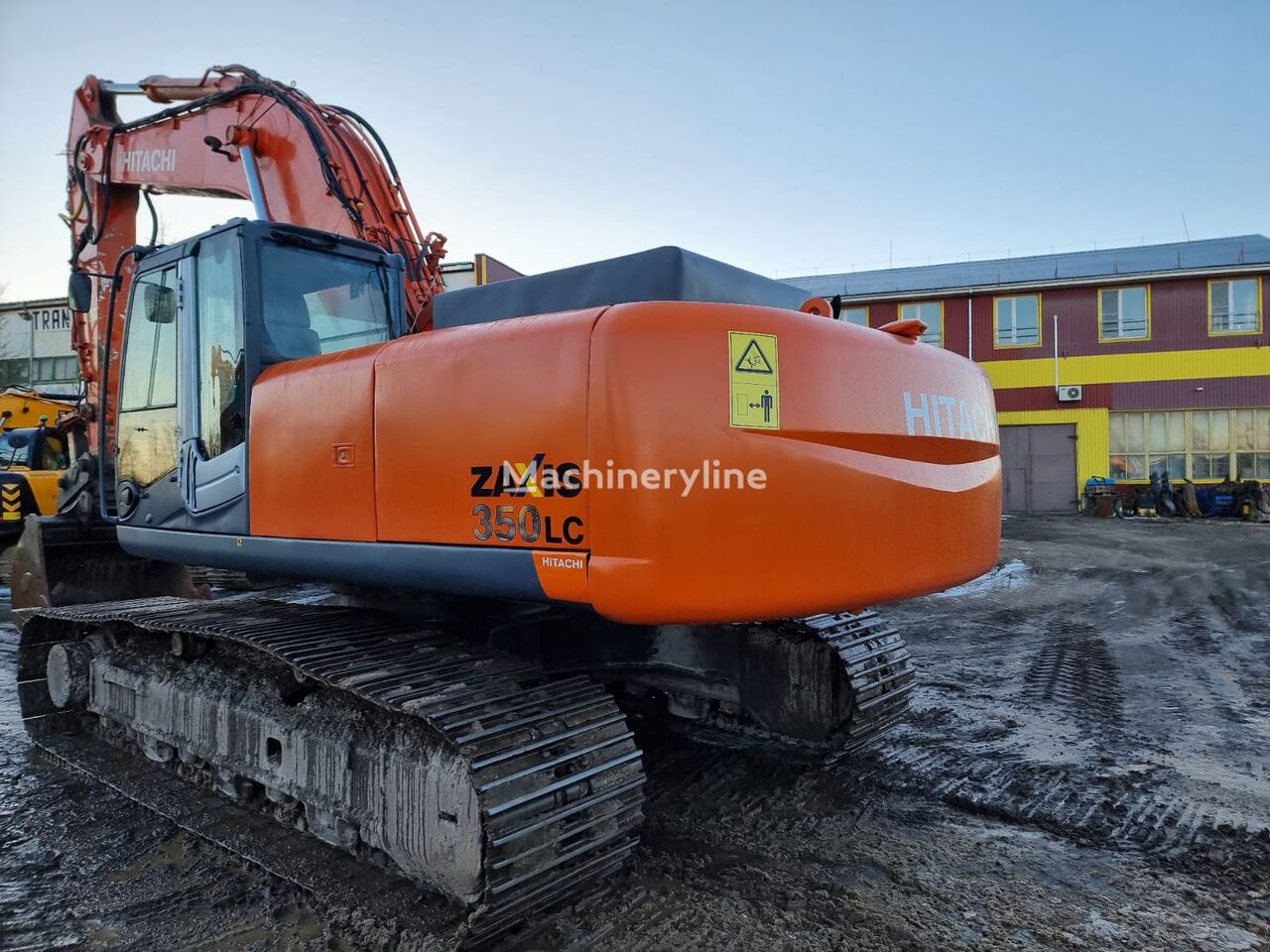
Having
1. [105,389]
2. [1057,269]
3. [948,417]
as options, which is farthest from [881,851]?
[1057,269]

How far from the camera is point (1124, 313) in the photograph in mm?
22109

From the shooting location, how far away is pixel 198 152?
5.70 meters

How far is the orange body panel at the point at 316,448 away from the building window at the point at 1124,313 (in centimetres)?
2335

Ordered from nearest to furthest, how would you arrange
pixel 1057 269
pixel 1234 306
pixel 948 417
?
pixel 948 417
pixel 1234 306
pixel 1057 269

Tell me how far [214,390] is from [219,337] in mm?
222

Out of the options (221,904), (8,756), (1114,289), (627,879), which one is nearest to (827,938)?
(627,879)

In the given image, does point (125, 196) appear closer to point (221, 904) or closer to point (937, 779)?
point (221, 904)

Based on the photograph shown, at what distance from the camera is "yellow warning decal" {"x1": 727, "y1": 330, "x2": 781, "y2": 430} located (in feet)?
7.80

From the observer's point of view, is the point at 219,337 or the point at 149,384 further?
the point at 149,384

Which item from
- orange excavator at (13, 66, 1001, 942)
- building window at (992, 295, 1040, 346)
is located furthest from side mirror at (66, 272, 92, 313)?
building window at (992, 295, 1040, 346)

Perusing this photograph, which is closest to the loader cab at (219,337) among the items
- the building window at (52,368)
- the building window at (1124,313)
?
the building window at (1124,313)

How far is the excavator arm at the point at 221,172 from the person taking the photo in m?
5.00

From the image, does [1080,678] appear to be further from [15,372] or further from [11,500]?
[15,372]

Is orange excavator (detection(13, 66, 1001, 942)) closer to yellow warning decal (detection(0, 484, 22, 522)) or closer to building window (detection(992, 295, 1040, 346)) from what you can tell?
yellow warning decal (detection(0, 484, 22, 522))
